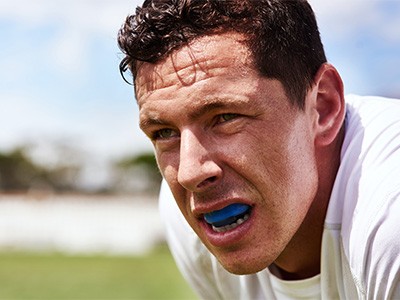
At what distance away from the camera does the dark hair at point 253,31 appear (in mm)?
3252

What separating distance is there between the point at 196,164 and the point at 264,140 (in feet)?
0.89

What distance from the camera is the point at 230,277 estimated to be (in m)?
3.98

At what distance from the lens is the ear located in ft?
11.2

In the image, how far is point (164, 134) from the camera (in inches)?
131

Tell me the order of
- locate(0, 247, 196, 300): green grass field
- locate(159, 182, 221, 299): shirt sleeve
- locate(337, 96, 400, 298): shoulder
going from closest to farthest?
locate(337, 96, 400, 298): shoulder → locate(159, 182, 221, 299): shirt sleeve → locate(0, 247, 196, 300): green grass field

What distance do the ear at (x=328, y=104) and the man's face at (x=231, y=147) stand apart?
4.8 inches

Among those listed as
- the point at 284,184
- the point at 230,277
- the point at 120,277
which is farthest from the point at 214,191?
the point at 120,277

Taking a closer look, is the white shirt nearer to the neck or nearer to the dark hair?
the neck

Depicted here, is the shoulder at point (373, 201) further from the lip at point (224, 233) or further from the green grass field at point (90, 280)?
the green grass field at point (90, 280)

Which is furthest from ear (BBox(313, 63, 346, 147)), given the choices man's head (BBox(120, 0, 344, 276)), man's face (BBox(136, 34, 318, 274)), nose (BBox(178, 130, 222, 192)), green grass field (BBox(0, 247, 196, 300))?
green grass field (BBox(0, 247, 196, 300))

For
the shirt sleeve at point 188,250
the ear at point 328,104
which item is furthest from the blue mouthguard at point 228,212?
the shirt sleeve at point 188,250

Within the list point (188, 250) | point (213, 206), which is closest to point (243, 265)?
point (213, 206)

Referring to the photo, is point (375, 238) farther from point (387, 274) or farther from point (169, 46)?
point (169, 46)

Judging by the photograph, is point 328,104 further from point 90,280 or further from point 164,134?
point 90,280
